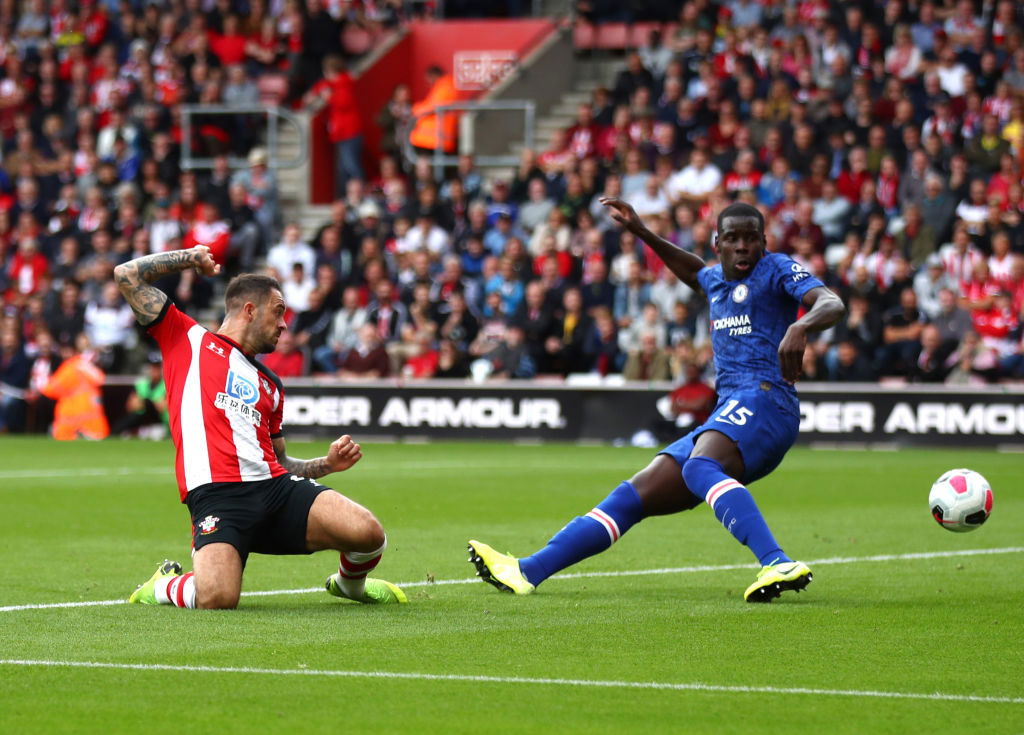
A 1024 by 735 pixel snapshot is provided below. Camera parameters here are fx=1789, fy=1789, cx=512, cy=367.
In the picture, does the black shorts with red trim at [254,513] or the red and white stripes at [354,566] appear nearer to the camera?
the black shorts with red trim at [254,513]

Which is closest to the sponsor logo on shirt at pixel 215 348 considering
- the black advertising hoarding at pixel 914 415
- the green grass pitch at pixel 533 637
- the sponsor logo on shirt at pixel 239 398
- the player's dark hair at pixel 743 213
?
the sponsor logo on shirt at pixel 239 398

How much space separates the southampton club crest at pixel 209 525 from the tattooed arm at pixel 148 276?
967mm

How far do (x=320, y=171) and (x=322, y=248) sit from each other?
4.11 meters

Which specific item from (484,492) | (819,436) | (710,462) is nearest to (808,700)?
(710,462)

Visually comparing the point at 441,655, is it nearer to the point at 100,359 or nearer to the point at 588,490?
the point at 588,490

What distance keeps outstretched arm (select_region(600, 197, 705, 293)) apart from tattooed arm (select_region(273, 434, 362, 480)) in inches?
84.0

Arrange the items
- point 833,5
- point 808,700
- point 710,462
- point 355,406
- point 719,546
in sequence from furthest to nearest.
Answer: point 833,5 → point 355,406 → point 719,546 → point 710,462 → point 808,700

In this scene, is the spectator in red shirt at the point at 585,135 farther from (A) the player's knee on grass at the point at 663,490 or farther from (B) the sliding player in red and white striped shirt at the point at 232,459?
(B) the sliding player in red and white striped shirt at the point at 232,459

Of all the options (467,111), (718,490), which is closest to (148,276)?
(718,490)

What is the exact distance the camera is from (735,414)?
890 cm

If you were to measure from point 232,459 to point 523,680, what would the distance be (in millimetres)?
2399

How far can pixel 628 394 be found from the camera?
Answer: 75.8 feet

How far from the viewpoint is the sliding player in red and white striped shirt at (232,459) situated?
26.4ft

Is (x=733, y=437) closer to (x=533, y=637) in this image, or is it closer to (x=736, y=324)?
(x=736, y=324)
